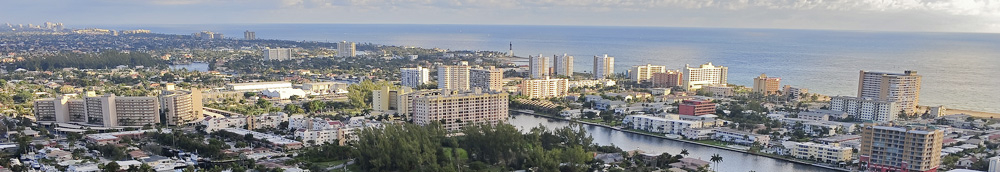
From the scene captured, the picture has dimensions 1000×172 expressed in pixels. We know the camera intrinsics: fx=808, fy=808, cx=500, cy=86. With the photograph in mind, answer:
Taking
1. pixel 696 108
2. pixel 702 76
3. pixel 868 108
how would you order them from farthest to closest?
pixel 702 76
pixel 696 108
pixel 868 108

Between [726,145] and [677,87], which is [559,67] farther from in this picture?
[726,145]

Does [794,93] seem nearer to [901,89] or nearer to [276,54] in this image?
[901,89]

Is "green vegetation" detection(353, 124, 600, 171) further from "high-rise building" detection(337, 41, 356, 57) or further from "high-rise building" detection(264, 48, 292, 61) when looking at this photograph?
"high-rise building" detection(337, 41, 356, 57)

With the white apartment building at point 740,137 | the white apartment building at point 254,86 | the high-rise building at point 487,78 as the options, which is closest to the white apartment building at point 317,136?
the white apartment building at point 740,137

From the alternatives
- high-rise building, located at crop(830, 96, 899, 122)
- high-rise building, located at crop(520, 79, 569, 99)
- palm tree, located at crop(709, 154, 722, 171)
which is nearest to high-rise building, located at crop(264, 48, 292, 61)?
high-rise building, located at crop(520, 79, 569, 99)

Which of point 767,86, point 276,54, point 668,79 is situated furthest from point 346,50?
point 767,86

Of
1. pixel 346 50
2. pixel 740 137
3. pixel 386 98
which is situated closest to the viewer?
pixel 740 137

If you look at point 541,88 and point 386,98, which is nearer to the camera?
point 386,98
